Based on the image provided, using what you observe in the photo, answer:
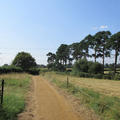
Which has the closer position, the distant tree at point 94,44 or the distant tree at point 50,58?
the distant tree at point 94,44

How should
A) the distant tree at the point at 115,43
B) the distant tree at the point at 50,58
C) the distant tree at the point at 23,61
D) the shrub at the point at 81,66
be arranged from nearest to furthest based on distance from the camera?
1. the distant tree at the point at 115,43
2. the shrub at the point at 81,66
3. the distant tree at the point at 23,61
4. the distant tree at the point at 50,58

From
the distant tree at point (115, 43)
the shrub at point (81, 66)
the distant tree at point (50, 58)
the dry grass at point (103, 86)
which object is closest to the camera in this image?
the dry grass at point (103, 86)

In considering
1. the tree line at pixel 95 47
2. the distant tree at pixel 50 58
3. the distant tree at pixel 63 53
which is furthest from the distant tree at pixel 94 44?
the distant tree at pixel 50 58

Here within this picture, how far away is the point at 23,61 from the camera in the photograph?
2340 inches

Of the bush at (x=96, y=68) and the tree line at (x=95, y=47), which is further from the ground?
the tree line at (x=95, y=47)

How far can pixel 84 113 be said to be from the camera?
238 inches

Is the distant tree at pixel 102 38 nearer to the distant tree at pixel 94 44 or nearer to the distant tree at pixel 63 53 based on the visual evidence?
the distant tree at pixel 94 44

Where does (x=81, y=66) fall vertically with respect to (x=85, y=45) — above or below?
below

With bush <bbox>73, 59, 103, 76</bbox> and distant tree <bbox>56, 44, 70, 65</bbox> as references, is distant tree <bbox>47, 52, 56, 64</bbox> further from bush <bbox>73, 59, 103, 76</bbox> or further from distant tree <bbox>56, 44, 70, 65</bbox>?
bush <bbox>73, 59, 103, 76</bbox>

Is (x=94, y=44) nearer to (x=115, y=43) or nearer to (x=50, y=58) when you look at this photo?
(x=115, y=43)

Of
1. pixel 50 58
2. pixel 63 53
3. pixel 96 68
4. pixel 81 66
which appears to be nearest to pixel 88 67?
pixel 81 66

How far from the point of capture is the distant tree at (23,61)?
59.1m

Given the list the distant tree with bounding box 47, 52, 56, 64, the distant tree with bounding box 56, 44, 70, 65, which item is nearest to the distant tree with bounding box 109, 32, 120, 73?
the distant tree with bounding box 56, 44, 70, 65

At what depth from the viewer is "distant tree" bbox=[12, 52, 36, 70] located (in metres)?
59.1
